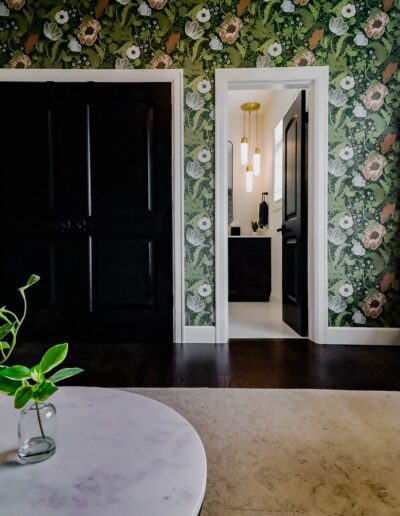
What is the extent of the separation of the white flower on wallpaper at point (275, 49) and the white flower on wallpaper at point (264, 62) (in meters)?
0.04

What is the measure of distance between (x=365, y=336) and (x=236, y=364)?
45.1 inches

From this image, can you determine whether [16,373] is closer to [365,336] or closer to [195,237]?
[195,237]

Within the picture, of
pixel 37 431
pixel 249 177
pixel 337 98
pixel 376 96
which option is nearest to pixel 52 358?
pixel 37 431

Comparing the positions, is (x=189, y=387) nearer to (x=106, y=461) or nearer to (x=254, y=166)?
(x=106, y=461)

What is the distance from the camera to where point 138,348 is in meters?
2.76

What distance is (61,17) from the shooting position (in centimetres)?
287

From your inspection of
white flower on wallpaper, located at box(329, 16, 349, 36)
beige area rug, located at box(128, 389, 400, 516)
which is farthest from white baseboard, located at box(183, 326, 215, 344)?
white flower on wallpaper, located at box(329, 16, 349, 36)

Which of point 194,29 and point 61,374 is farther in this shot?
point 194,29

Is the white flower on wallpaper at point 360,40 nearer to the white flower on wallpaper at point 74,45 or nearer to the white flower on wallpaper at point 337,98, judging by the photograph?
the white flower on wallpaper at point 337,98

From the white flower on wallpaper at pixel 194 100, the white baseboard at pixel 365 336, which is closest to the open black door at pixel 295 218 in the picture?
the white baseboard at pixel 365 336

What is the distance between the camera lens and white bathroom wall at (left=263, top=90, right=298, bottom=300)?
15.6 feet

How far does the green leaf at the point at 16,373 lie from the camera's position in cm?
69

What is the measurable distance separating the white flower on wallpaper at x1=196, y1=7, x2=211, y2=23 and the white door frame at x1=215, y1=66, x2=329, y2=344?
1.28 ft

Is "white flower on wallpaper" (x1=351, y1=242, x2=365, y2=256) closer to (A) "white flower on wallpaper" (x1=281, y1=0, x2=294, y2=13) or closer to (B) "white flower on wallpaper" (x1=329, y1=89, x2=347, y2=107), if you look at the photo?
(B) "white flower on wallpaper" (x1=329, y1=89, x2=347, y2=107)
